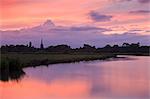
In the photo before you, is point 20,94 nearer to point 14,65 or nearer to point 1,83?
point 1,83

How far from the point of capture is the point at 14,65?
22219 millimetres

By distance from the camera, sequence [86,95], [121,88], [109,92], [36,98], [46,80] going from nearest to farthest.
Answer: [36,98], [86,95], [109,92], [121,88], [46,80]

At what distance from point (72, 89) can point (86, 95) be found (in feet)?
7.51

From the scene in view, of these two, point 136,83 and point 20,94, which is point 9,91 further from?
point 136,83

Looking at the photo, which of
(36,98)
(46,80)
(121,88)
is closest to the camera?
(36,98)

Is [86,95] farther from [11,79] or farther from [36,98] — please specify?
[11,79]

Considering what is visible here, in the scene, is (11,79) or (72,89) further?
(11,79)

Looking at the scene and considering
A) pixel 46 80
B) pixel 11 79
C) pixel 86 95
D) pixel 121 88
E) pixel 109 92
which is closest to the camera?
pixel 86 95

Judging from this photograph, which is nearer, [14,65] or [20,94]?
[20,94]

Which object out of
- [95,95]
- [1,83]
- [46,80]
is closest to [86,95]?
[95,95]

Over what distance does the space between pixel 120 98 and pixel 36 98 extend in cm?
318

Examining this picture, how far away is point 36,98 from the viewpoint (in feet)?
44.1

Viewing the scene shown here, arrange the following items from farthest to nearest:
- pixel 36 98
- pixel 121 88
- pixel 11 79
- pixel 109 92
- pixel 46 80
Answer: pixel 46 80
pixel 11 79
pixel 121 88
pixel 109 92
pixel 36 98

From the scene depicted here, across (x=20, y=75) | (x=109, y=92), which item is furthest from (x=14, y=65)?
(x=109, y=92)
